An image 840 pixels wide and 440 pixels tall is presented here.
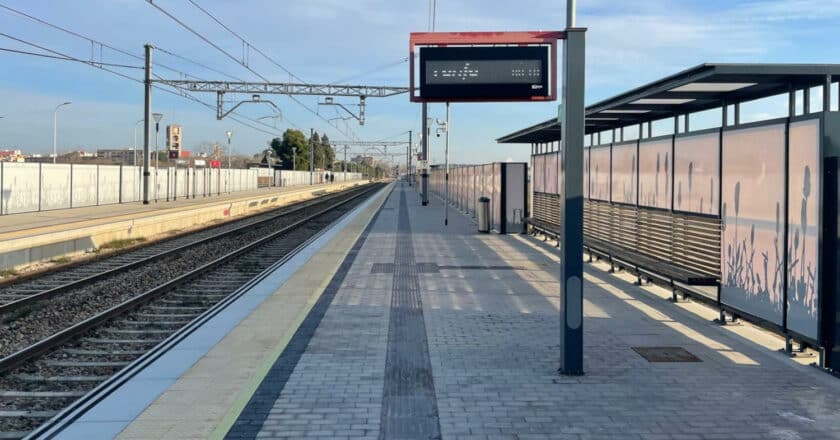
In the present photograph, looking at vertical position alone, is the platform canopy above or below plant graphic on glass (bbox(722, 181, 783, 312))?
above

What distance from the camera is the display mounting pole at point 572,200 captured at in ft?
21.1

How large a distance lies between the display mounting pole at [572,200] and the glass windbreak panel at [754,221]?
2.42 meters

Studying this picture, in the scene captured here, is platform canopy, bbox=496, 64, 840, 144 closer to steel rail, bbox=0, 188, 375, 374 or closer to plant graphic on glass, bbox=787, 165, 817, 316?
plant graphic on glass, bbox=787, 165, 817, 316

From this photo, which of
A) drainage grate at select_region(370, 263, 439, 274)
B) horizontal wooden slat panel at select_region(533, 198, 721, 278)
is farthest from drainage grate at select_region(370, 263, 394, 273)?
horizontal wooden slat panel at select_region(533, 198, 721, 278)

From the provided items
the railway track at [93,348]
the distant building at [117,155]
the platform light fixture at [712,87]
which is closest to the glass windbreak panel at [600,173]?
the platform light fixture at [712,87]

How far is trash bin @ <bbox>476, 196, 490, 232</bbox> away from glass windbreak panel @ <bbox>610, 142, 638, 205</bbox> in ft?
28.7

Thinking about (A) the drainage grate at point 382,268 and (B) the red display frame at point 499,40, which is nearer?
(B) the red display frame at point 499,40

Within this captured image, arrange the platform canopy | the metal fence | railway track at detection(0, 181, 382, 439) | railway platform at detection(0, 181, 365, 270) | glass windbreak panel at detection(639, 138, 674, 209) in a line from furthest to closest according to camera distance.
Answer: the metal fence < railway platform at detection(0, 181, 365, 270) < glass windbreak panel at detection(639, 138, 674, 209) < the platform canopy < railway track at detection(0, 181, 382, 439)

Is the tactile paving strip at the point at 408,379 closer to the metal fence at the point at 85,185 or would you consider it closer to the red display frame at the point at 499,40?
the red display frame at the point at 499,40

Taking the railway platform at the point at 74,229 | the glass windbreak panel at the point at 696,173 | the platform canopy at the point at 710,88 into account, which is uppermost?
the platform canopy at the point at 710,88

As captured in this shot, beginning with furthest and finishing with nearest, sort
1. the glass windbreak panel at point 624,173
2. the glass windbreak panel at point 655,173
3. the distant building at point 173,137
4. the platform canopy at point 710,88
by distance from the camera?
the distant building at point 173,137 → the glass windbreak panel at point 624,173 → the glass windbreak panel at point 655,173 → the platform canopy at point 710,88

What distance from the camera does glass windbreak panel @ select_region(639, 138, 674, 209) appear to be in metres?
11.0

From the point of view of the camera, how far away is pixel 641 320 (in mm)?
8984

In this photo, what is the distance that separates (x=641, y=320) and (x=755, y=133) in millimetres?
2657
